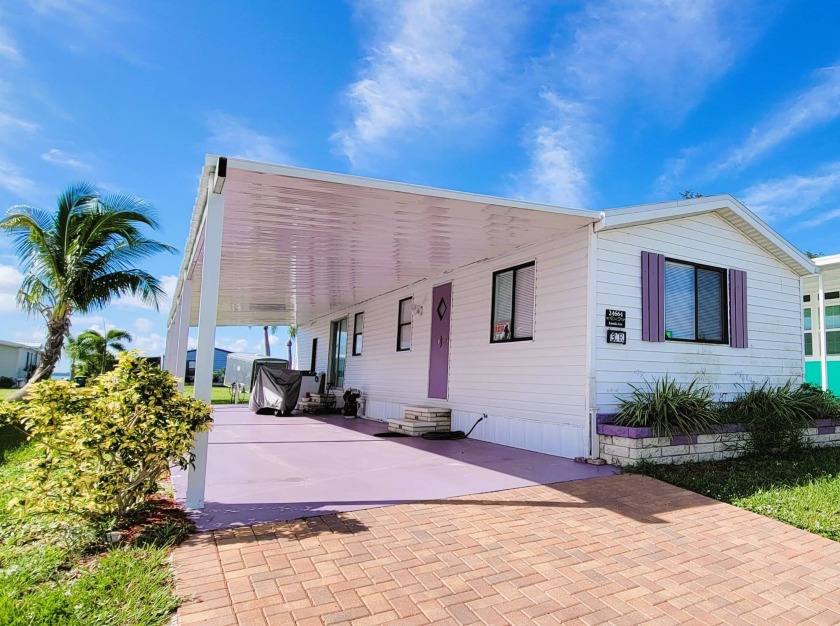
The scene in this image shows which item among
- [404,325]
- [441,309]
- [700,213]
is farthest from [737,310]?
[404,325]

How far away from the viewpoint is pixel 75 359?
27812 millimetres

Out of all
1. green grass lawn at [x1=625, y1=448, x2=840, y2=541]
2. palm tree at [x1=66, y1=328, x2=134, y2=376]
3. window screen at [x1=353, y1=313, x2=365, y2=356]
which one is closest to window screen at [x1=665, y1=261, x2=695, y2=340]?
green grass lawn at [x1=625, y1=448, x2=840, y2=541]

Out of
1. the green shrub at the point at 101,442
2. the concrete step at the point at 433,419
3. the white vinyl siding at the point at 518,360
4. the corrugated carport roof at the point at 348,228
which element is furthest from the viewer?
the concrete step at the point at 433,419

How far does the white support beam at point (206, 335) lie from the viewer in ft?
12.5

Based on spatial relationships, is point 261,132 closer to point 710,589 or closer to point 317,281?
point 317,281

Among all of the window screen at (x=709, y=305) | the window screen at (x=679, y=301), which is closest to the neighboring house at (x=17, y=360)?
the window screen at (x=679, y=301)

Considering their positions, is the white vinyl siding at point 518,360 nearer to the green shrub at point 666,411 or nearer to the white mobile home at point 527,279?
the white mobile home at point 527,279

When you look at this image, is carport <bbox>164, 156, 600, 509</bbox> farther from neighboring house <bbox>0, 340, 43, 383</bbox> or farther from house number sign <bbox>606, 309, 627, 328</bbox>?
neighboring house <bbox>0, 340, 43, 383</bbox>

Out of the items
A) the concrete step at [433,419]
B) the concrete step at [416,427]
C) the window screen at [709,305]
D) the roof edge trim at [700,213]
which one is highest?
the roof edge trim at [700,213]

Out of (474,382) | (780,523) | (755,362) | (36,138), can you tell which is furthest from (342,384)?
(780,523)

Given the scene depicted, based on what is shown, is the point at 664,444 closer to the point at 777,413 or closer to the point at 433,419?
the point at 777,413

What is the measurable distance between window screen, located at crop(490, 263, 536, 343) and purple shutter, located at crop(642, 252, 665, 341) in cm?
146

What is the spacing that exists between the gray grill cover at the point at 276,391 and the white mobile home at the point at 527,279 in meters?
3.10

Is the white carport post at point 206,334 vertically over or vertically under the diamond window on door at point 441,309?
under
